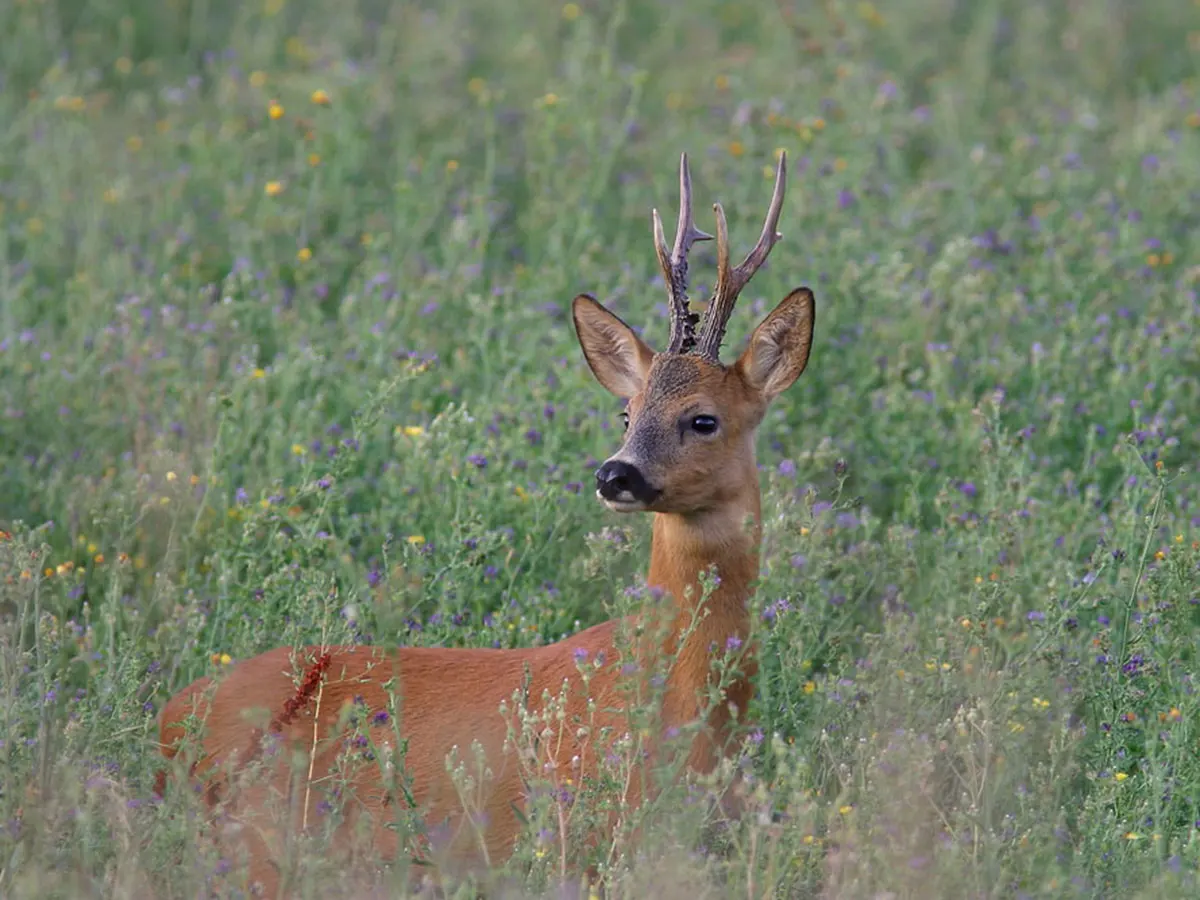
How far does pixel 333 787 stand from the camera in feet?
14.4

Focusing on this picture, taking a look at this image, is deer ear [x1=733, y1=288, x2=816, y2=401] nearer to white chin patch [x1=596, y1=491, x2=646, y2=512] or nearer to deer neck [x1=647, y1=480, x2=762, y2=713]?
deer neck [x1=647, y1=480, x2=762, y2=713]

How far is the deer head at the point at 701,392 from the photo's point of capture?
4.77 metres

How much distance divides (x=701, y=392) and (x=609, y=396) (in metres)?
1.51

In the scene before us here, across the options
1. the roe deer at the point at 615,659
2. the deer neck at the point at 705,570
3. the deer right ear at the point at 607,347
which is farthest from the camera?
the deer right ear at the point at 607,347

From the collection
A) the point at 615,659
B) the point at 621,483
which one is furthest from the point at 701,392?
the point at 615,659

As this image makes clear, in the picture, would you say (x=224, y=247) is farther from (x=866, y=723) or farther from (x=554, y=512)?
(x=866, y=723)

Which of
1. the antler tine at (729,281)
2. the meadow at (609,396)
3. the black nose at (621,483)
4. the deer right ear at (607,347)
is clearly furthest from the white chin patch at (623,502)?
the deer right ear at (607,347)

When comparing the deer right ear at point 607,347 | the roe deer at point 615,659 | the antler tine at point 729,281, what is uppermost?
the antler tine at point 729,281

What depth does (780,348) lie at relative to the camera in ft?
17.1

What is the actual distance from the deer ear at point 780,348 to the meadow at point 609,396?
0.32 metres

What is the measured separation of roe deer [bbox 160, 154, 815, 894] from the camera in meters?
4.59

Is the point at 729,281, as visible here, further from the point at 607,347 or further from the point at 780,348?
the point at 607,347

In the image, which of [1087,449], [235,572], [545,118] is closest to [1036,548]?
[1087,449]

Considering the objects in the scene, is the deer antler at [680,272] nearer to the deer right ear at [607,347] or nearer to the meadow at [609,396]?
the deer right ear at [607,347]
